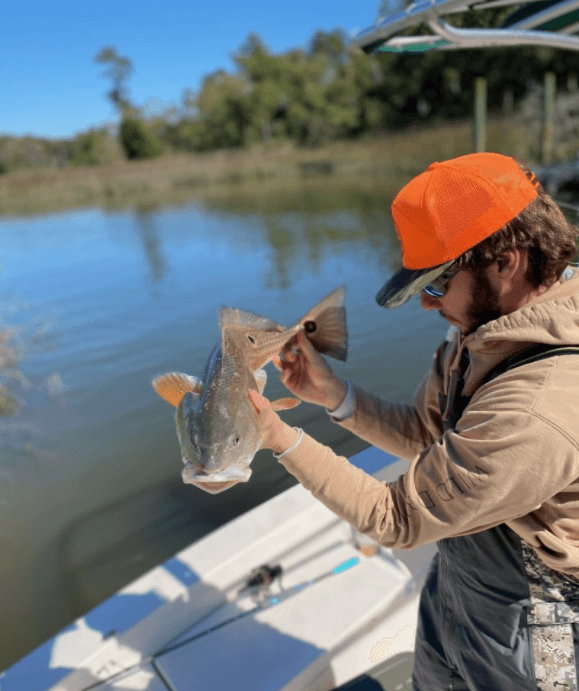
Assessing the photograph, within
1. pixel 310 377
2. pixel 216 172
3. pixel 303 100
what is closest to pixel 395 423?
pixel 310 377

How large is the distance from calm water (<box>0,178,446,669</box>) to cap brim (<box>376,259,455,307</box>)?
3.93 m

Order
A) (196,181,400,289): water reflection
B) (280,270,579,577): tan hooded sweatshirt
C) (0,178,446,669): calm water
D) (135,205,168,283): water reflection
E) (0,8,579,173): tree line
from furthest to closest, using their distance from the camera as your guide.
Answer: (0,8,579,173): tree line, (135,205,168,283): water reflection, (196,181,400,289): water reflection, (0,178,446,669): calm water, (280,270,579,577): tan hooded sweatshirt

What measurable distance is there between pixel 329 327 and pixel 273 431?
71 cm

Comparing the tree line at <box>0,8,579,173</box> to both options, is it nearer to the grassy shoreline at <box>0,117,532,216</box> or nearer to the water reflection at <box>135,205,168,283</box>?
the grassy shoreline at <box>0,117,532,216</box>

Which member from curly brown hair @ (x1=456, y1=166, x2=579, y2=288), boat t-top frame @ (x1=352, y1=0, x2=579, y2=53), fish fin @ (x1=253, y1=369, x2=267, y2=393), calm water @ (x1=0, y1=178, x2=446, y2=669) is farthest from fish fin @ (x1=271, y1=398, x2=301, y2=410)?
calm water @ (x1=0, y1=178, x2=446, y2=669)

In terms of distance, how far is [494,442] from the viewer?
1.14 m

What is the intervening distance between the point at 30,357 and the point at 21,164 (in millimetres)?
92445

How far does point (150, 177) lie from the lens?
4478 centimetres

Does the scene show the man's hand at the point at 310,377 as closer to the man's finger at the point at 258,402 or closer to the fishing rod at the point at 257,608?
the man's finger at the point at 258,402

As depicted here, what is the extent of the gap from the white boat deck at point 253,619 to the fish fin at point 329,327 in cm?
114

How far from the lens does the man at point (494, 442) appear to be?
3.77ft

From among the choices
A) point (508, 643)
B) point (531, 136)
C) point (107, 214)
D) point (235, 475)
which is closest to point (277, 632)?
point (508, 643)

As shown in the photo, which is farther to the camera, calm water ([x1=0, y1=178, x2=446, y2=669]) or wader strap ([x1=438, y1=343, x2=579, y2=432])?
calm water ([x1=0, y1=178, x2=446, y2=669])

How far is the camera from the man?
115 centimetres
